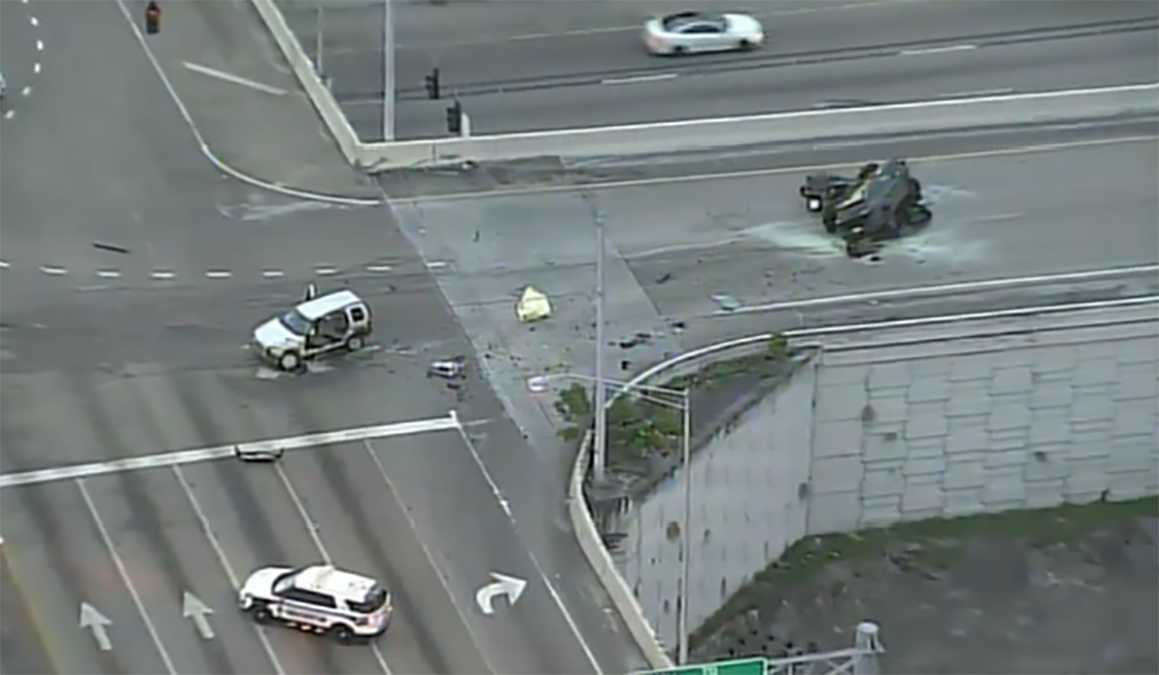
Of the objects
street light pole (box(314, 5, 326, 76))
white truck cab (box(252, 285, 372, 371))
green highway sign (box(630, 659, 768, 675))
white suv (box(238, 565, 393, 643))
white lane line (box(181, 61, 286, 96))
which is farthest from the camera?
street light pole (box(314, 5, 326, 76))

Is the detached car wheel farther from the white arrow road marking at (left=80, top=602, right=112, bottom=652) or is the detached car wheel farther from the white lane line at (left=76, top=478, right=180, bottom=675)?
the white arrow road marking at (left=80, top=602, right=112, bottom=652)

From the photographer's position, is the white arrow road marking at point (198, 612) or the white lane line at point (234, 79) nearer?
the white arrow road marking at point (198, 612)

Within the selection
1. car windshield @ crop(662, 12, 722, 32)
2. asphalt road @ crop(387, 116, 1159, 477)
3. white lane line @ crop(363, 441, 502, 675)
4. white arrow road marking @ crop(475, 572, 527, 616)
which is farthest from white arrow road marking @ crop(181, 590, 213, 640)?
car windshield @ crop(662, 12, 722, 32)

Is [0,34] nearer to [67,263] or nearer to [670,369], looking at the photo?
[67,263]

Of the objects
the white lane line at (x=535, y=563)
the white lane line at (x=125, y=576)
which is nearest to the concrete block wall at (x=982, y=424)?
the white lane line at (x=535, y=563)

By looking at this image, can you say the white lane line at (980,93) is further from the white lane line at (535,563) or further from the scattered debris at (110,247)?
the scattered debris at (110,247)

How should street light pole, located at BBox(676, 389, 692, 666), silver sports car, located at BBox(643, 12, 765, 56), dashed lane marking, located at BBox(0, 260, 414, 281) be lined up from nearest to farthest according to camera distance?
street light pole, located at BBox(676, 389, 692, 666) < dashed lane marking, located at BBox(0, 260, 414, 281) < silver sports car, located at BBox(643, 12, 765, 56)
